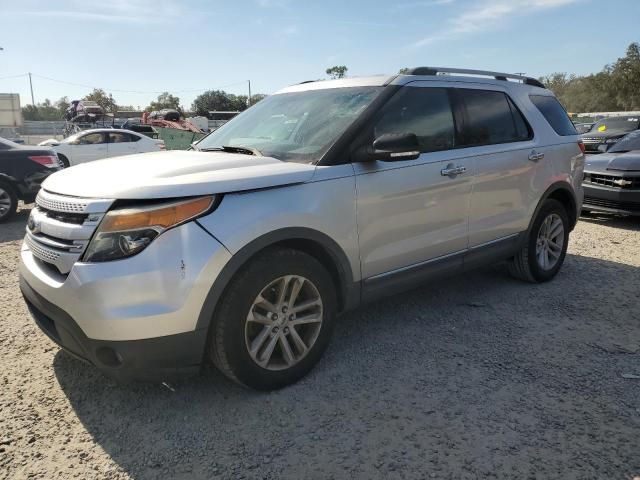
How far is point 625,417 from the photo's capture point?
281 centimetres

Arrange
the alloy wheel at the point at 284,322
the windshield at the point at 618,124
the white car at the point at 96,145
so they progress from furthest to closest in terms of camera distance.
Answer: the windshield at the point at 618,124 → the white car at the point at 96,145 → the alloy wheel at the point at 284,322

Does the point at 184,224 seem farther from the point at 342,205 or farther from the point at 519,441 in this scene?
the point at 519,441

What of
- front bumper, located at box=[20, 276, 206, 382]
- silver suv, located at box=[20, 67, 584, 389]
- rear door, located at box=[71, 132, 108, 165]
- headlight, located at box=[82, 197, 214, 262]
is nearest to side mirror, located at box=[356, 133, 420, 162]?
silver suv, located at box=[20, 67, 584, 389]

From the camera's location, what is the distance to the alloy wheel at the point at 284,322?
2.90m

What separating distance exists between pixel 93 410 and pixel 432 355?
85.2 inches

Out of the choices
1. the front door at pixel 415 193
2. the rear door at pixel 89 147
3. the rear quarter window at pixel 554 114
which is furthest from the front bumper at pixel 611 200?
the rear door at pixel 89 147

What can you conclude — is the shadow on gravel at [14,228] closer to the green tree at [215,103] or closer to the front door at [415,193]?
the front door at [415,193]

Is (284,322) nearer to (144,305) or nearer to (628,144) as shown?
(144,305)

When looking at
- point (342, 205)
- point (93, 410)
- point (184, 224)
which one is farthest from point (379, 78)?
point (93, 410)

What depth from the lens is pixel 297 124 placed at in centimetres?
368

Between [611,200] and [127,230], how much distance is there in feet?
25.5

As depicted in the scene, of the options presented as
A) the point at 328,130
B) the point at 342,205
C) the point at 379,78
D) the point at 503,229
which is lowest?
the point at 503,229

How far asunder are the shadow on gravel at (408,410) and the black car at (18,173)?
595 centimetres

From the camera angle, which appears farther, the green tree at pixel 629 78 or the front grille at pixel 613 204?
the green tree at pixel 629 78
